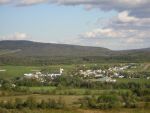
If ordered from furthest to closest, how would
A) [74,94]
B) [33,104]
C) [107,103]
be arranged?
[74,94], [107,103], [33,104]

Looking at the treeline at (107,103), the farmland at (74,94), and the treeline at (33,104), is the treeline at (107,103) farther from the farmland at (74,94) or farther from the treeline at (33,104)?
the treeline at (33,104)

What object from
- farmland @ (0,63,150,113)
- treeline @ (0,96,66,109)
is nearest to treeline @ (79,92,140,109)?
farmland @ (0,63,150,113)

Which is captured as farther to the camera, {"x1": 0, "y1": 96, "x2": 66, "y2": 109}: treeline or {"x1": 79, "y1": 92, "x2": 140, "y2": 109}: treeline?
{"x1": 79, "y1": 92, "x2": 140, "y2": 109}: treeline

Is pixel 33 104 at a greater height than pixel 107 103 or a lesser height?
greater

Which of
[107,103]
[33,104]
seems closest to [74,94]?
[107,103]

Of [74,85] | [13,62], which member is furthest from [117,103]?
[13,62]

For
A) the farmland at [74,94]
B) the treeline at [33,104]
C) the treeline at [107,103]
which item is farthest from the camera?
the treeline at [107,103]

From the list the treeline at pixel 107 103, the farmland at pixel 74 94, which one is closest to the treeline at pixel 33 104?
the farmland at pixel 74 94

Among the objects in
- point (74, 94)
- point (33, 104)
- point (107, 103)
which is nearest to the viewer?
point (33, 104)

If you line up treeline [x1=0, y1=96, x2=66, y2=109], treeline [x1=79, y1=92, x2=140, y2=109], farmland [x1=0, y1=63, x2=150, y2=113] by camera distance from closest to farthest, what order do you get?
farmland [x1=0, y1=63, x2=150, y2=113] < treeline [x1=0, y1=96, x2=66, y2=109] < treeline [x1=79, y1=92, x2=140, y2=109]

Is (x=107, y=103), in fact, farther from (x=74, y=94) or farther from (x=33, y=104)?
(x=74, y=94)

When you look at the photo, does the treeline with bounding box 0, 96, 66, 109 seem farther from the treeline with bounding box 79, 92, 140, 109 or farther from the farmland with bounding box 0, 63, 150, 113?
the treeline with bounding box 79, 92, 140, 109

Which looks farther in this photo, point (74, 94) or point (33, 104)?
point (74, 94)
